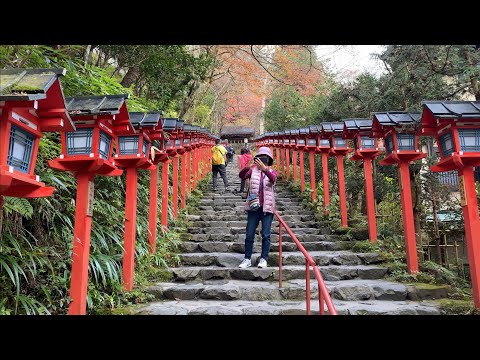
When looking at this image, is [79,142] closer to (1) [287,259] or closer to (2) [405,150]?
(1) [287,259]

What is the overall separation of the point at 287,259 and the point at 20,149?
497 centimetres

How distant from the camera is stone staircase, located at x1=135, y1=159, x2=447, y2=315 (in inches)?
193

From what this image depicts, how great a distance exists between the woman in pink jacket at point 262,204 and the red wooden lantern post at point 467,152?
264cm

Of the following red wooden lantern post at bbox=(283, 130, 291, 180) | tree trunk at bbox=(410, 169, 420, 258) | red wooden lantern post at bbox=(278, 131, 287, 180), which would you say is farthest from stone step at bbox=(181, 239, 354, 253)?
red wooden lantern post at bbox=(278, 131, 287, 180)

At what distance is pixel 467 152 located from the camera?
15.3ft

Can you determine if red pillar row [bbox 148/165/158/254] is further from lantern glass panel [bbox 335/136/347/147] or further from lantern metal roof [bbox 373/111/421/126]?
lantern glass panel [bbox 335/136/347/147]

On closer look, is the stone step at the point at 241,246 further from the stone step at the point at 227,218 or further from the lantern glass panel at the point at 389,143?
the lantern glass panel at the point at 389,143

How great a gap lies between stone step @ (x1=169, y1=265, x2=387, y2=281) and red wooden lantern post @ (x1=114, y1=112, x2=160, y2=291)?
111 centimetres

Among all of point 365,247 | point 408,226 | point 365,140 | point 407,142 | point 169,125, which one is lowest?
point 365,247

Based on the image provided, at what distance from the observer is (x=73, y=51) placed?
23.5 ft

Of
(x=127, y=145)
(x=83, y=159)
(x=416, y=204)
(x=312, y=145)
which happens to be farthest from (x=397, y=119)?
(x=83, y=159)
